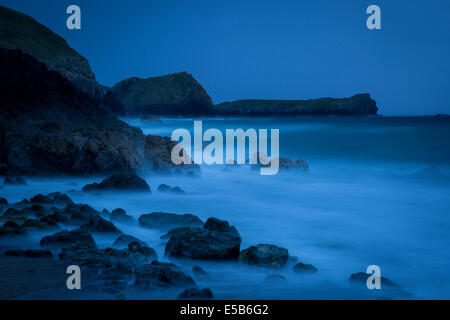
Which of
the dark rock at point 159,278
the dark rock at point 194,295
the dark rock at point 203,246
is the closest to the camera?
the dark rock at point 194,295

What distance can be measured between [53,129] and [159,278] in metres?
5.42

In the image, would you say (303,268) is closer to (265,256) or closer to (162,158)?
(265,256)

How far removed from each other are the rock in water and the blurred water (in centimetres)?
46

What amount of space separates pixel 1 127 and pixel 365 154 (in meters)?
11.1

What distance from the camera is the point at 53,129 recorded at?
25.1 ft

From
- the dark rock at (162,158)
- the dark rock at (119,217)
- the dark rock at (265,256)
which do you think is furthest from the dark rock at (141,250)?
the dark rock at (162,158)

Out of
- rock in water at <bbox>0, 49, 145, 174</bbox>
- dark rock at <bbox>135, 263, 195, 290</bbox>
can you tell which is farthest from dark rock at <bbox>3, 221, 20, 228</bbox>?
rock in water at <bbox>0, 49, 145, 174</bbox>

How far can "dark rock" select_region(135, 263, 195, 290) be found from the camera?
3.01 meters

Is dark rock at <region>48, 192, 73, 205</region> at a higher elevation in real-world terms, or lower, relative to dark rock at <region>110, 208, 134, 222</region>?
higher

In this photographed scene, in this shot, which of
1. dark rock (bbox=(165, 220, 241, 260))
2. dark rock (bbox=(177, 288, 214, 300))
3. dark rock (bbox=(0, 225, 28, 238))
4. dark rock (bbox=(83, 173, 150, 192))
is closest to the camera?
dark rock (bbox=(177, 288, 214, 300))

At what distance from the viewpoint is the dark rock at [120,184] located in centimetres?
661

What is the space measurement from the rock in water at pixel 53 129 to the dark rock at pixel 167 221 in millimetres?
3108

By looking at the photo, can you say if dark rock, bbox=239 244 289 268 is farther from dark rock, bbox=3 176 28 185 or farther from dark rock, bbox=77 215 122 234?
dark rock, bbox=3 176 28 185

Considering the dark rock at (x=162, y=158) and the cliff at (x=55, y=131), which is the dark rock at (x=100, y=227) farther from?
the dark rock at (x=162, y=158)
